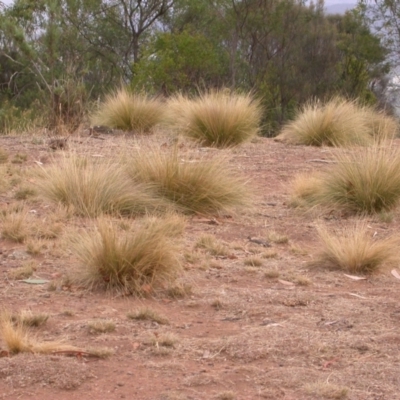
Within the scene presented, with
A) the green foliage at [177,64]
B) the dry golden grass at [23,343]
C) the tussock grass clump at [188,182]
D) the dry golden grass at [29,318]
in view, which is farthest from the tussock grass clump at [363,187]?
the green foliage at [177,64]

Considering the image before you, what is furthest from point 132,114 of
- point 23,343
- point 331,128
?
point 23,343

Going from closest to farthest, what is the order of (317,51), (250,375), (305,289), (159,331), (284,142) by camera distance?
(250,375) → (159,331) → (305,289) → (284,142) → (317,51)

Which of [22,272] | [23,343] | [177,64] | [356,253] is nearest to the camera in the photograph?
[23,343]

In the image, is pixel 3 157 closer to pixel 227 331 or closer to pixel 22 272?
pixel 22 272

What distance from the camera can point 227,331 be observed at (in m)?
4.38

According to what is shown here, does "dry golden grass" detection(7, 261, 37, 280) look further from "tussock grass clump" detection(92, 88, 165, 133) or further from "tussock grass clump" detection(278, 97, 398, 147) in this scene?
"tussock grass clump" detection(278, 97, 398, 147)

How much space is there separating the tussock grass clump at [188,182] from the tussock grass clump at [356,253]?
161 cm

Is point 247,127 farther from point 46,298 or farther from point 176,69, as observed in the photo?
point 176,69

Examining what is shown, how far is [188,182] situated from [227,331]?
3.05 m

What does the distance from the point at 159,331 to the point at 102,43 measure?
944 inches

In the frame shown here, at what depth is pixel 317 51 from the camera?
25.9 meters

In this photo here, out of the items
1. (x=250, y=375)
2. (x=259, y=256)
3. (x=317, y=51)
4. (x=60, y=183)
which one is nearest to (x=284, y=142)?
(x=60, y=183)

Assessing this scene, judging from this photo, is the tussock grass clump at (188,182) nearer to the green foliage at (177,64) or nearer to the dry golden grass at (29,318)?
the dry golden grass at (29,318)

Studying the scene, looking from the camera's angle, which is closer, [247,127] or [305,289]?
[305,289]
